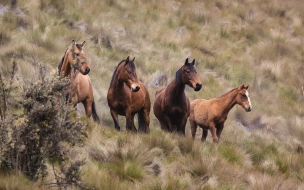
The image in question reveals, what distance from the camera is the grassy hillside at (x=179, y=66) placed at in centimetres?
762

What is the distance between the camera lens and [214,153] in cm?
910

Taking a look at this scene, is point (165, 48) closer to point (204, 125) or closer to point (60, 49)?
point (60, 49)

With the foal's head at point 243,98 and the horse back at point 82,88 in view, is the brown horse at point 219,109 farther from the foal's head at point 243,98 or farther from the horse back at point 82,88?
the horse back at point 82,88

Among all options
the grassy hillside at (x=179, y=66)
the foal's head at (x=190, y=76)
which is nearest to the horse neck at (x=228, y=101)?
the grassy hillside at (x=179, y=66)

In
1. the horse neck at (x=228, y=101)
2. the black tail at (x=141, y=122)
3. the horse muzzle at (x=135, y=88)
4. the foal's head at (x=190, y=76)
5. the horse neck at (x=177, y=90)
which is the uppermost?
the foal's head at (x=190, y=76)

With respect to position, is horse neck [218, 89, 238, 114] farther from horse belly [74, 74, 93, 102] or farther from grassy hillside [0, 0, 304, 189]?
horse belly [74, 74, 93, 102]

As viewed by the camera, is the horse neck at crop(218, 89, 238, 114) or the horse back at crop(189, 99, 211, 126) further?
the horse back at crop(189, 99, 211, 126)

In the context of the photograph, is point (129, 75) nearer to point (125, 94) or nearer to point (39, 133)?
point (125, 94)

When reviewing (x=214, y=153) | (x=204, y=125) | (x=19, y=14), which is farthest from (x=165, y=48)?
(x=214, y=153)

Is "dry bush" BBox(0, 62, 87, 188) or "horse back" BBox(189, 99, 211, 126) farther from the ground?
"dry bush" BBox(0, 62, 87, 188)

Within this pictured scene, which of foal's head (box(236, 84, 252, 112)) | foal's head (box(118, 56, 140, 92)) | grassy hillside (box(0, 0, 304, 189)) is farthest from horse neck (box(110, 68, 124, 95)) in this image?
foal's head (box(236, 84, 252, 112))

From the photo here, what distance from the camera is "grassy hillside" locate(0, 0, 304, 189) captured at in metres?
7.62

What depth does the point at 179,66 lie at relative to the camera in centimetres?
1739

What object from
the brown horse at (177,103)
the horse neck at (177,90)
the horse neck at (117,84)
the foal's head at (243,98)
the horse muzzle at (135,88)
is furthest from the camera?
the foal's head at (243,98)
